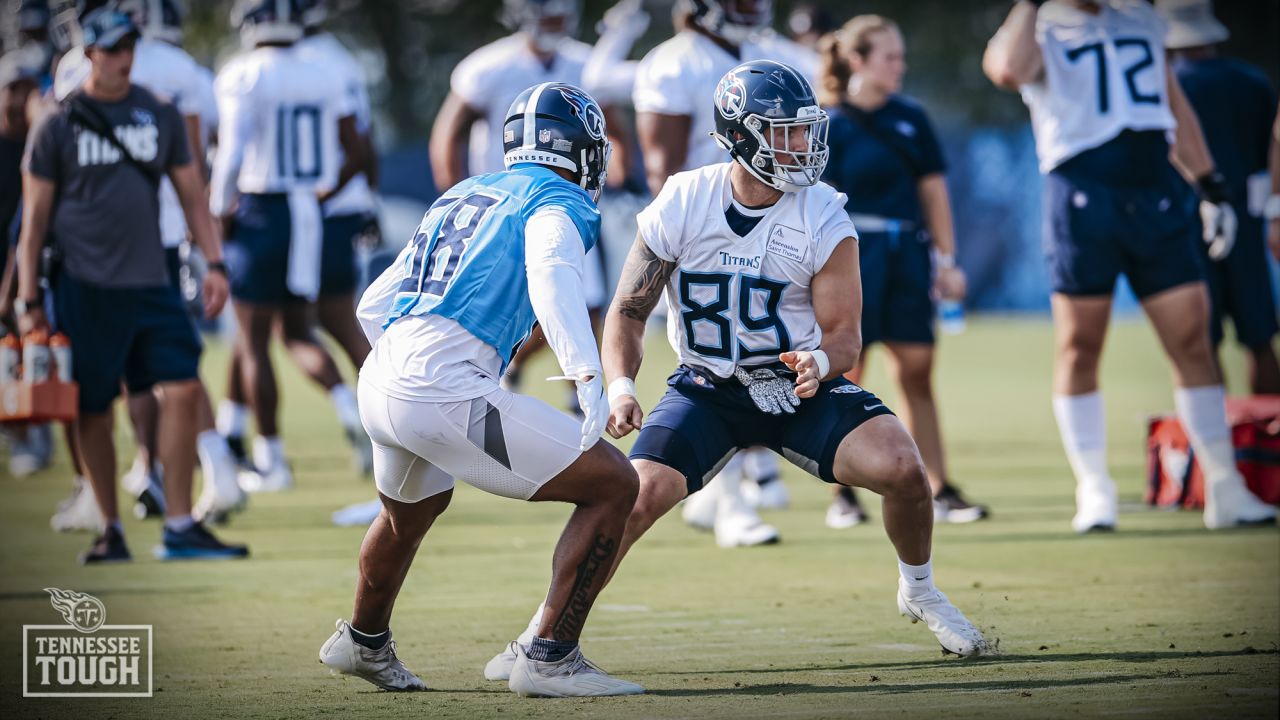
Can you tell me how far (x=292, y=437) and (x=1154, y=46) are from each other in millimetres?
7804

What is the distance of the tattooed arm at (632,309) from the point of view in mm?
5758

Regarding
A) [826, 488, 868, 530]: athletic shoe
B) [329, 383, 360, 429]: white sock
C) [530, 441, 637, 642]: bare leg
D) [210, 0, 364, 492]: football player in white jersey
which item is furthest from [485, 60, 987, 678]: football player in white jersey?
[329, 383, 360, 429]: white sock

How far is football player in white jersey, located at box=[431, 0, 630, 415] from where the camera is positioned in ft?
36.6

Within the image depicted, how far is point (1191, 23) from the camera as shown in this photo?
1017 cm

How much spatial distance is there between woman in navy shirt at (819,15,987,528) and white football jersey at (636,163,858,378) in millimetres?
3005

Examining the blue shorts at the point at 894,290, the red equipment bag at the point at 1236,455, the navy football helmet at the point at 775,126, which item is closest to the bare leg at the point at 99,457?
the navy football helmet at the point at 775,126

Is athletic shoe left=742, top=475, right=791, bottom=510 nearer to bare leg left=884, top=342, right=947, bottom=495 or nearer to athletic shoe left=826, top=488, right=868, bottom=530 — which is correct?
athletic shoe left=826, top=488, right=868, bottom=530

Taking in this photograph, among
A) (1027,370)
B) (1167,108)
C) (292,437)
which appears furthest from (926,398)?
(1027,370)

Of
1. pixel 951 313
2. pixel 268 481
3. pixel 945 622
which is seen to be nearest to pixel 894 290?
pixel 951 313

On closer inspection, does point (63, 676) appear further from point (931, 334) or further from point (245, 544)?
point (931, 334)

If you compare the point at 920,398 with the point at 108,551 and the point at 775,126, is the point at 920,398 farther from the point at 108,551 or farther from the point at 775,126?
the point at 108,551

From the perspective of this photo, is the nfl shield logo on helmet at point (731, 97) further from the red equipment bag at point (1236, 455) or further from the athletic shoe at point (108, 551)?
the red equipment bag at point (1236, 455)

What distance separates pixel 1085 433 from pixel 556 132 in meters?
4.26

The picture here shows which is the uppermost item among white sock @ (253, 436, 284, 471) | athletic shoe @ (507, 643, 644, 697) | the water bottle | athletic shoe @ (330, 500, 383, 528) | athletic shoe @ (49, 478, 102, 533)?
athletic shoe @ (507, 643, 644, 697)
